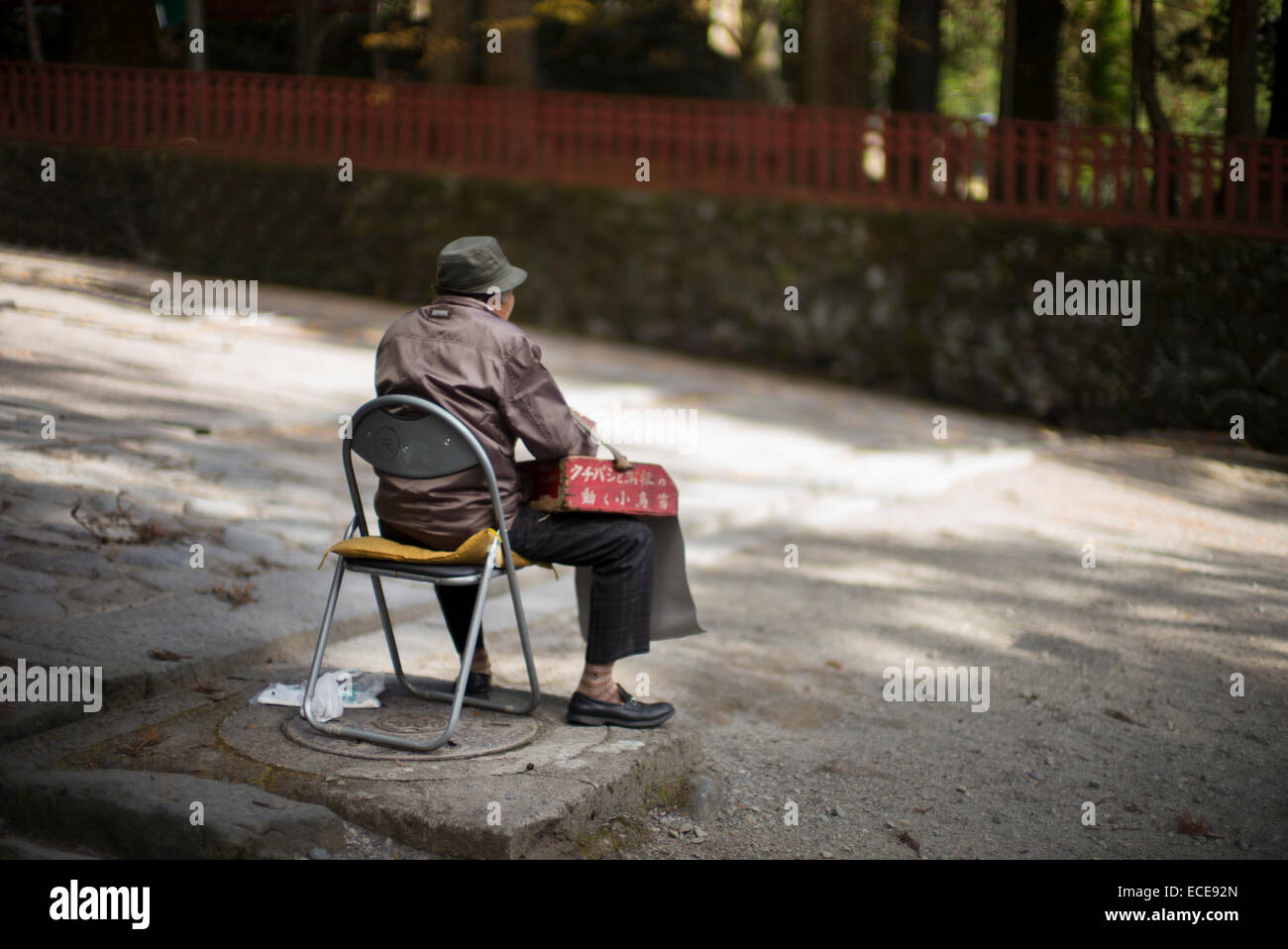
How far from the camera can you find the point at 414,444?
368 cm

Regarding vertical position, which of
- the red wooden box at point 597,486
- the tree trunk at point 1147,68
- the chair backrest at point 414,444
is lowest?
the red wooden box at point 597,486

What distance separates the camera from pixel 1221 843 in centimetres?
375

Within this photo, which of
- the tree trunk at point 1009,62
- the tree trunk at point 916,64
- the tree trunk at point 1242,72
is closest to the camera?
the tree trunk at point 1242,72

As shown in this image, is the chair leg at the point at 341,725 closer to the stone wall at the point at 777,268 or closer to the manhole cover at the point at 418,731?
the manhole cover at the point at 418,731

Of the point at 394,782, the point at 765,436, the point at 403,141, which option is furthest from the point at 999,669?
the point at 403,141

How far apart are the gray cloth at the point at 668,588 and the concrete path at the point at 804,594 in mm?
469

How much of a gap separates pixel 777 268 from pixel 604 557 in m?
9.83

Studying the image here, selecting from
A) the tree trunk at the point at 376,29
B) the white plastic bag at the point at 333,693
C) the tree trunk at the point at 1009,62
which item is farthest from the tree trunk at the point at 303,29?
the white plastic bag at the point at 333,693

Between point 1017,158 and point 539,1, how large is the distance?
21.2 ft

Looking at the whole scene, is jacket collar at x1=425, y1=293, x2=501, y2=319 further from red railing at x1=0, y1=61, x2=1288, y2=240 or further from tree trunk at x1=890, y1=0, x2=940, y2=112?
tree trunk at x1=890, y1=0, x2=940, y2=112

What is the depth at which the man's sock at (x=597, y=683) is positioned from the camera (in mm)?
4023

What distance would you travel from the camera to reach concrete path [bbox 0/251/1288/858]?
4.04 meters

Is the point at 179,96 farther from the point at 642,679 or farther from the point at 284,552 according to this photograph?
the point at 642,679

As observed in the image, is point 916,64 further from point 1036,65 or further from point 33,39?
point 33,39
